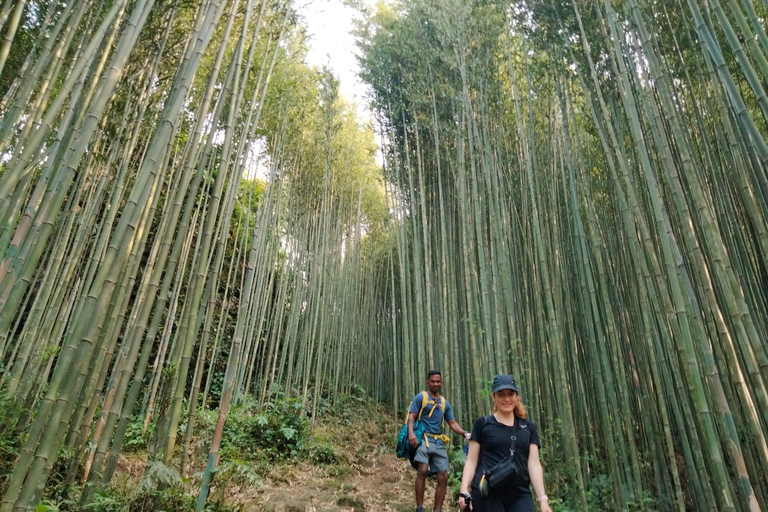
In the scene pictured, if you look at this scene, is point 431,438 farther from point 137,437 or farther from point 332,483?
point 137,437

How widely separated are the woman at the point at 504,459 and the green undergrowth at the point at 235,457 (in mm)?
1170

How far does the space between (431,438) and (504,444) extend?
1350 millimetres

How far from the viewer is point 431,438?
9.82 ft

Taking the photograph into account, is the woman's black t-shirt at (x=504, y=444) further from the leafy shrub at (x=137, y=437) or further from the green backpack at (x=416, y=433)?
the leafy shrub at (x=137, y=437)

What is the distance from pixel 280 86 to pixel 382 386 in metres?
6.11

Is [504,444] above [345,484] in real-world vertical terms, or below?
above

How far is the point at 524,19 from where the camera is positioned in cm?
427

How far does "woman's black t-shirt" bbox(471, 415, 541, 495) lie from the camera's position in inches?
67.2

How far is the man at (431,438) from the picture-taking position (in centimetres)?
290

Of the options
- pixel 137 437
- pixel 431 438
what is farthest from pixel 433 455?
pixel 137 437

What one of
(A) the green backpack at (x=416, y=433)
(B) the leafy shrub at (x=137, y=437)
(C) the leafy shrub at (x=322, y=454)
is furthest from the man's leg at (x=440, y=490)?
(B) the leafy shrub at (x=137, y=437)

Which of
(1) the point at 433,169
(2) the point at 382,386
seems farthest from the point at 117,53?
(2) the point at 382,386

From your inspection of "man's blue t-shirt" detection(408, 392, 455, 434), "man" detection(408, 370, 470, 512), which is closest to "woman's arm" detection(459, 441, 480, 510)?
"man" detection(408, 370, 470, 512)

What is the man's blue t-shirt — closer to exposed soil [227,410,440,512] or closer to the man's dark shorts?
the man's dark shorts
